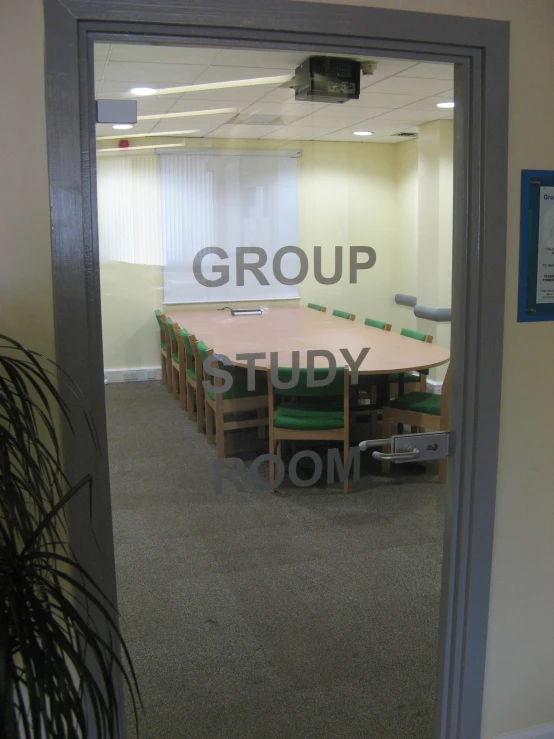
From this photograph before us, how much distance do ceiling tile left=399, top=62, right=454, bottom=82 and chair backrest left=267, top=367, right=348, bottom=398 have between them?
2.75ft

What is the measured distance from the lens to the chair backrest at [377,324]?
7.19 ft

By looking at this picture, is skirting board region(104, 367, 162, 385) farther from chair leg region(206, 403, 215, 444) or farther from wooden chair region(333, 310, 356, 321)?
wooden chair region(333, 310, 356, 321)

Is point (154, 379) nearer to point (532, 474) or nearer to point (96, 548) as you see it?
point (96, 548)

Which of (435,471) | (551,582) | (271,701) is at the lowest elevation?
(271,701)

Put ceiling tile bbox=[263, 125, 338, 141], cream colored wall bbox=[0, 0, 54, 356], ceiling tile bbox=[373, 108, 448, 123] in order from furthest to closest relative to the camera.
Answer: ceiling tile bbox=[373, 108, 448, 123] → ceiling tile bbox=[263, 125, 338, 141] → cream colored wall bbox=[0, 0, 54, 356]

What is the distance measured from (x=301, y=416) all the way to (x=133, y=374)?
501 millimetres

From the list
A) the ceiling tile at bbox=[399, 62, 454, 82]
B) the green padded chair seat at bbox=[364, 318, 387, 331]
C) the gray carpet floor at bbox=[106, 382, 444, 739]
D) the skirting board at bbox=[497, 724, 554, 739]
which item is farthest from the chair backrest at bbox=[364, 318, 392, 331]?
the skirting board at bbox=[497, 724, 554, 739]

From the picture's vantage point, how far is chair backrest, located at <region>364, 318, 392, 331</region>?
2.19m

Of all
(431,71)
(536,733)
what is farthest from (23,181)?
(536,733)

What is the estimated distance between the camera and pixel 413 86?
6.89ft

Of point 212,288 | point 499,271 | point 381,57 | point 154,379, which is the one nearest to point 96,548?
point 154,379

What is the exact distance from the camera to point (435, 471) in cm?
246

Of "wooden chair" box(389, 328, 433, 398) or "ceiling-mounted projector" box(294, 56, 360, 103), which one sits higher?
"ceiling-mounted projector" box(294, 56, 360, 103)

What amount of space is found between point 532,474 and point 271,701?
1183mm
